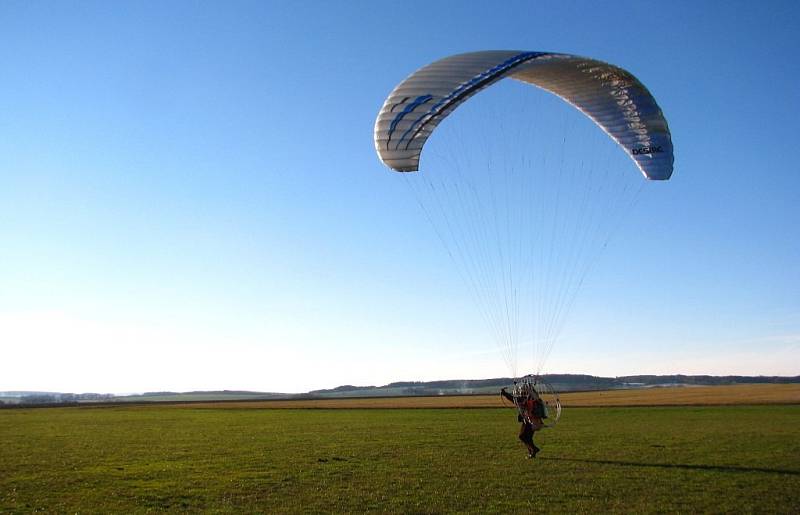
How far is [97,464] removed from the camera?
17188mm

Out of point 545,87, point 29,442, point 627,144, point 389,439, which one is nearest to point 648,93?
point 627,144

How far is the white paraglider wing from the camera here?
14.0 m

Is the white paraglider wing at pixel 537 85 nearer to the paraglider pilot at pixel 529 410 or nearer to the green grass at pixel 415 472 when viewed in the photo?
the paraglider pilot at pixel 529 410

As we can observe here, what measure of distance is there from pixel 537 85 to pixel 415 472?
9844 mm

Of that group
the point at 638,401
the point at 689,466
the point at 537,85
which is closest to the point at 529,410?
the point at 689,466

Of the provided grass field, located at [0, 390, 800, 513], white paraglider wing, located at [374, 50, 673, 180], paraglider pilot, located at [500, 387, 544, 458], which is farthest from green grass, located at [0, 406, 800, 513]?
white paraglider wing, located at [374, 50, 673, 180]

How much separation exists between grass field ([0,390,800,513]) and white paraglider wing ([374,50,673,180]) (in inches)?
276

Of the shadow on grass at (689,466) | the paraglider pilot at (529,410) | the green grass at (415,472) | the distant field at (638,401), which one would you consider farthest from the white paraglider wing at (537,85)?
the distant field at (638,401)

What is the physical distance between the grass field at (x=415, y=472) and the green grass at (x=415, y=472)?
3cm

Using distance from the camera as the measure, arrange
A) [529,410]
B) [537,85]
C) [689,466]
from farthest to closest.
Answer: [537,85] → [529,410] → [689,466]

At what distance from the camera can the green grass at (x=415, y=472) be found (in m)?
11.4

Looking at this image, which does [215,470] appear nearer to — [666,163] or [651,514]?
[651,514]

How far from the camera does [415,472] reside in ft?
48.1

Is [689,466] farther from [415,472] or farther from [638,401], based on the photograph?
[638,401]
